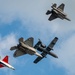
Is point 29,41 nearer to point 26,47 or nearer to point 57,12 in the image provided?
point 26,47

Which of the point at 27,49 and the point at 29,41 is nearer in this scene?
the point at 27,49

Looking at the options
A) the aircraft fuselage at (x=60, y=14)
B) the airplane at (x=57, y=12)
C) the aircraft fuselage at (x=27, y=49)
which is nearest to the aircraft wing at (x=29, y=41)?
the aircraft fuselage at (x=27, y=49)

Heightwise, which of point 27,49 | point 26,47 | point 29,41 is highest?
point 29,41

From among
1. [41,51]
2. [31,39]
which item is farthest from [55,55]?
[31,39]

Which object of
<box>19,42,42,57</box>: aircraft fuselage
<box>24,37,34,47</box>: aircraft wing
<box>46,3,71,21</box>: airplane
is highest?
<box>46,3,71,21</box>: airplane

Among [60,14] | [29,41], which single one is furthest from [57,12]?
[29,41]

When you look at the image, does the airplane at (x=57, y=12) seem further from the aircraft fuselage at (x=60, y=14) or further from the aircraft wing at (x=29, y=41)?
the aircraft wing at (x=29, y=41)

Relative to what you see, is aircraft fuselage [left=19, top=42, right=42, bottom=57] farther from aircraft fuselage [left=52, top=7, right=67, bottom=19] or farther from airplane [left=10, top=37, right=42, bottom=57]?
aircraft fuselage [left=52, top=7, right=67, bottom=19]

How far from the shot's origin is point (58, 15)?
648 feet

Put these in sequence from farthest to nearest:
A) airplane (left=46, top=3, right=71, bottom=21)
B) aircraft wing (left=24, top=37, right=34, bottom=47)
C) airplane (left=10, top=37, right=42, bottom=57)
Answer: airplane (left=46, top=3, right=71, bottom=21), aircraft wing (left=24, top=37, right=34, bottom=47), airplane (left=10, top=37, right=42, bottom=57)

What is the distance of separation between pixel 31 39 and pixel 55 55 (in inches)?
761

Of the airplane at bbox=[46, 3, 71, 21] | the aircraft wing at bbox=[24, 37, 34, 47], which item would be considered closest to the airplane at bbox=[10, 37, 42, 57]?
the aircraft wing at bbox=[24, 37, 34, 47]

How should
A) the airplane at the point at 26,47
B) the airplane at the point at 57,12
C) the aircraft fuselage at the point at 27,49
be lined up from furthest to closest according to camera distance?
the airplane at the point at 57,12 → the aircraft fuselage at the point at 27,49 → the airplane at the point at 26,47

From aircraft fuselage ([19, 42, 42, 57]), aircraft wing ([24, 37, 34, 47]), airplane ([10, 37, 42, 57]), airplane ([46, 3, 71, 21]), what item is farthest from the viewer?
airplane ([46, 3, 71, 21])
